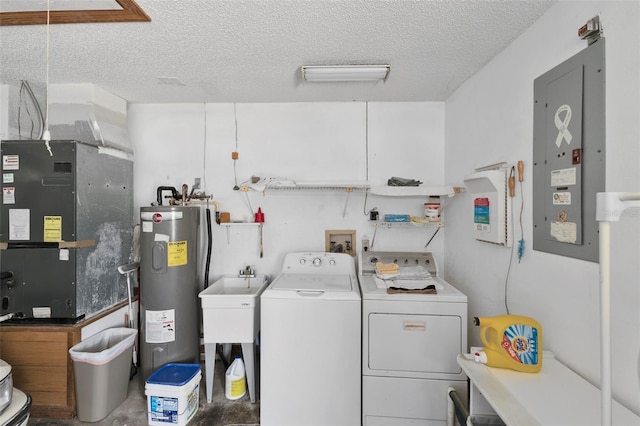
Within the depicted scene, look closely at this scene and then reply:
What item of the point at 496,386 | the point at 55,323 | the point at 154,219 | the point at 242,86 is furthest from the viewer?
the point at 242,86

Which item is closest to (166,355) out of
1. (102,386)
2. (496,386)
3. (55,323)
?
(102,386)

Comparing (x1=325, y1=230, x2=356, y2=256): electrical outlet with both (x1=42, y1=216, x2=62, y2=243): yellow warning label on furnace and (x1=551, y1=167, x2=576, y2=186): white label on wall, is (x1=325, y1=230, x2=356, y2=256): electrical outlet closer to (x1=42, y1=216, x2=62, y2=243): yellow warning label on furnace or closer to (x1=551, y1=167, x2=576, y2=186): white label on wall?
(x1=551, y1=167, x2=576, y2=186): white label on wall

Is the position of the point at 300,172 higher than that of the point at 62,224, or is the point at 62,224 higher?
the point at 300,172

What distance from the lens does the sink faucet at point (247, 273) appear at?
2.49 m

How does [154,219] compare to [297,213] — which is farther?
[297,213]

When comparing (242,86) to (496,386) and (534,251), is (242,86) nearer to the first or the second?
(534,251)

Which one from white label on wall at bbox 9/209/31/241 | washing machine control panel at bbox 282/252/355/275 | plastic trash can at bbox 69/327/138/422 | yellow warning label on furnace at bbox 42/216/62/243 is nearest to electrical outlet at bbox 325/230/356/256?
washing machine control panel at bbox 282/252/355/275

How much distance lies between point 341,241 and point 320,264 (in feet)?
1.10

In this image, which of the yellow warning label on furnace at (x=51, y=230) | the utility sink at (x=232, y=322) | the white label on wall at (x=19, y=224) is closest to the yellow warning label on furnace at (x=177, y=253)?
the utility sink at (x=232, y=322)

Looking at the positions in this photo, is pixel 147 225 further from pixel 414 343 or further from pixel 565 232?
pixel 565 232

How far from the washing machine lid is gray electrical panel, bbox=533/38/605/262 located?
45.8 inches

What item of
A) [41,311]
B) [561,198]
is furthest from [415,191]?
[41,311]

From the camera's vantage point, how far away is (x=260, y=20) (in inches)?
56.9

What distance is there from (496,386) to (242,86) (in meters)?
2.46
